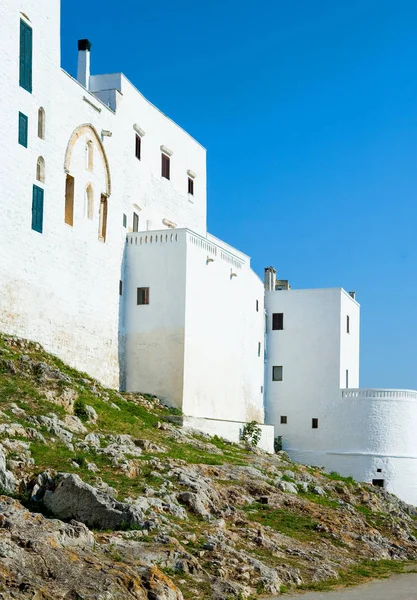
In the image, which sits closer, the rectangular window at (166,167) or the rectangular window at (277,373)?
the rectangular window at (166,167)

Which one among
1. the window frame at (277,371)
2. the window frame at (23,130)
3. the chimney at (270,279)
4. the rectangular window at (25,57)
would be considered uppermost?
the rectangular window at (25,57)

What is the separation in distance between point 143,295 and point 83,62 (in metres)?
9.36

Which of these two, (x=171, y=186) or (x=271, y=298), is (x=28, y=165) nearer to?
(x=171, y=186)

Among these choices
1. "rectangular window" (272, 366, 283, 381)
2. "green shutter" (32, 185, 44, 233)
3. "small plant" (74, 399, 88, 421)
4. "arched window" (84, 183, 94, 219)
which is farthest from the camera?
"rectangular window" (272, 366, 283, 381)

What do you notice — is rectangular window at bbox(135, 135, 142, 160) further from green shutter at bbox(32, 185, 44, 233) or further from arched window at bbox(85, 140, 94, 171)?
green shutter at bbox(32, 185, 44, 233)

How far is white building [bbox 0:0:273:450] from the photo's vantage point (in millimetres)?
29969

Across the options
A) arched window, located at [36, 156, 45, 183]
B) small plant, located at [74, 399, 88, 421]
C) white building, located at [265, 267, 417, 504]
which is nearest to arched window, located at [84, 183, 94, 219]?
arched window, located at [36, 156, 45, 183]

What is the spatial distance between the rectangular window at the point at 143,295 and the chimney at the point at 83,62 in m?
8.28

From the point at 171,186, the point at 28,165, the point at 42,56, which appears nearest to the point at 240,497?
the point at 28,165

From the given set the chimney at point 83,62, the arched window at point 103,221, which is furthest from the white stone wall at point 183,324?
the chimney at point 83,62

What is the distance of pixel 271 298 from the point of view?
47.0 m

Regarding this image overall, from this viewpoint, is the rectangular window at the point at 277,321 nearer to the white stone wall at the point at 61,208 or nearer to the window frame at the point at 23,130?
the white stone wall at the point at 61,208

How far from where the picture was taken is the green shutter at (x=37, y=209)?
30.5 m

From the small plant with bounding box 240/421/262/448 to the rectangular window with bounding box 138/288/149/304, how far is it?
6.24 metres
